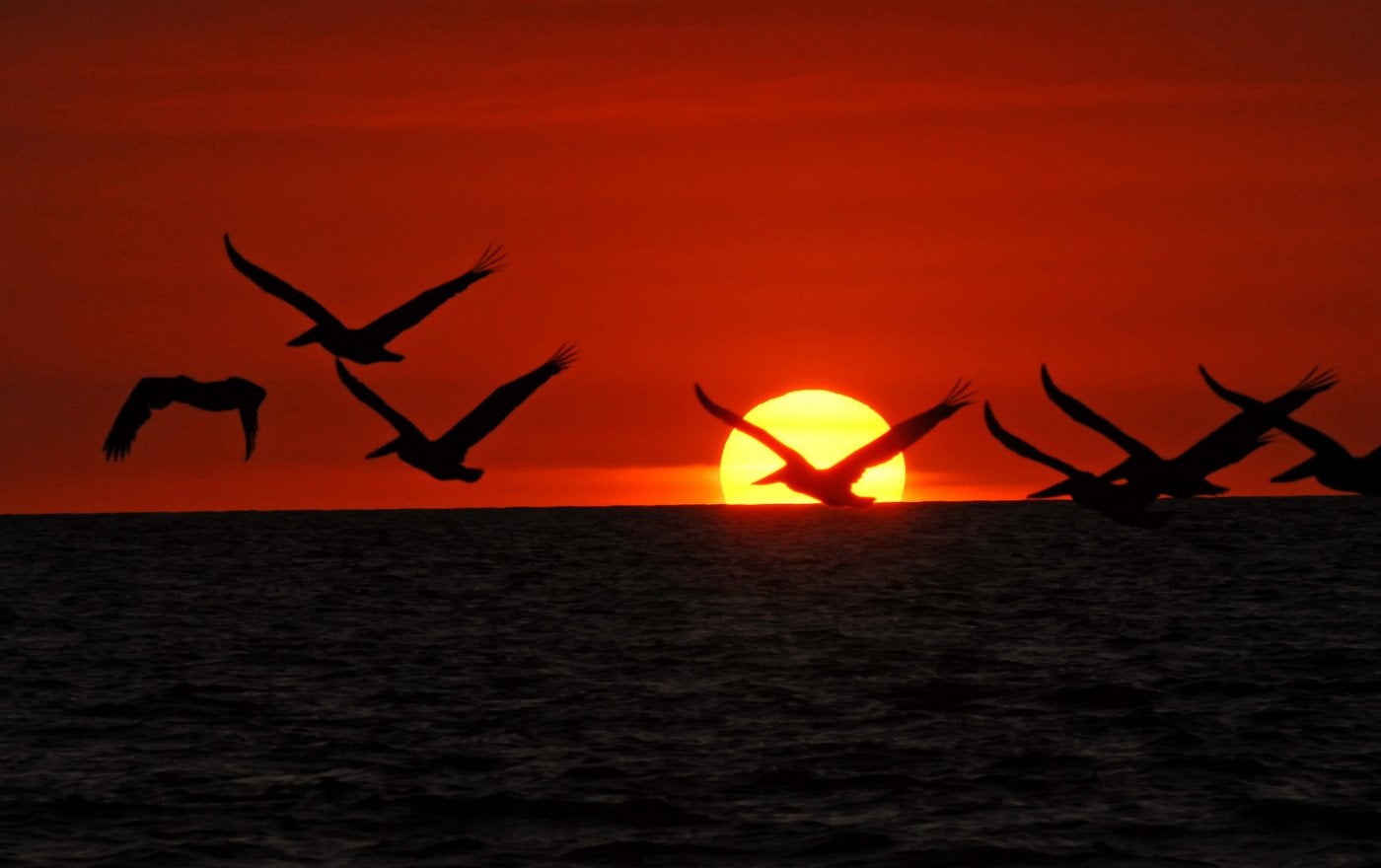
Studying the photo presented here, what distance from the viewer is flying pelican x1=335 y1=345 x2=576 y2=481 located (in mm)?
20359

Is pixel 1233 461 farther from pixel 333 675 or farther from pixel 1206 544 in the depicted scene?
pixel 1206 544

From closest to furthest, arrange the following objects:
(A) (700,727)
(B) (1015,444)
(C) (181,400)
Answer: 1. (B) (1015,444)
2. (C) (181,400)
3. (A) (700,727)

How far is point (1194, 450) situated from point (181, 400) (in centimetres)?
1196

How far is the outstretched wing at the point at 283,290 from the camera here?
20.6 meters

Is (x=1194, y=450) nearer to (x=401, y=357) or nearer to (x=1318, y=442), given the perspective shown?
(x=1318, y=442)

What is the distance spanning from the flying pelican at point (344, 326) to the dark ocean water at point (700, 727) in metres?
5.48

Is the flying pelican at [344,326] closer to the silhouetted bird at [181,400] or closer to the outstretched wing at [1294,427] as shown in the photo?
the silhouetted bird at [181,400]

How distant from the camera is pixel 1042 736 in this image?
28.0m

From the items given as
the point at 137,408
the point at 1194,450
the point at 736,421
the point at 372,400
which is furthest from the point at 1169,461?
the point at 137,408

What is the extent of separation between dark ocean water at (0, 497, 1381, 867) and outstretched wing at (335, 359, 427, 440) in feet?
15.4

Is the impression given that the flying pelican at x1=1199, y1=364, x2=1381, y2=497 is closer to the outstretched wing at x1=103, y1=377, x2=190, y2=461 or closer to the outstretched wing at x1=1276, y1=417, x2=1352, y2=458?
the outstretched wing at x1=1276, y1=417, x2=1352, y2=458

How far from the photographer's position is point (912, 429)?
883 inches

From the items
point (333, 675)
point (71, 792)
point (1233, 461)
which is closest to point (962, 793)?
point (1233, 461)

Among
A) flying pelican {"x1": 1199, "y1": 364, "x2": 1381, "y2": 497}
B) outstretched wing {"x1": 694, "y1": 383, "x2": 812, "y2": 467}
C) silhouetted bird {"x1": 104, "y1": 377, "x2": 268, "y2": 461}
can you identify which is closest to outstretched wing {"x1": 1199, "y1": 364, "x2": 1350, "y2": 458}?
flying pelican {"x1": 1199, "y1": 364, "x2": 1381, "y2": 497}
